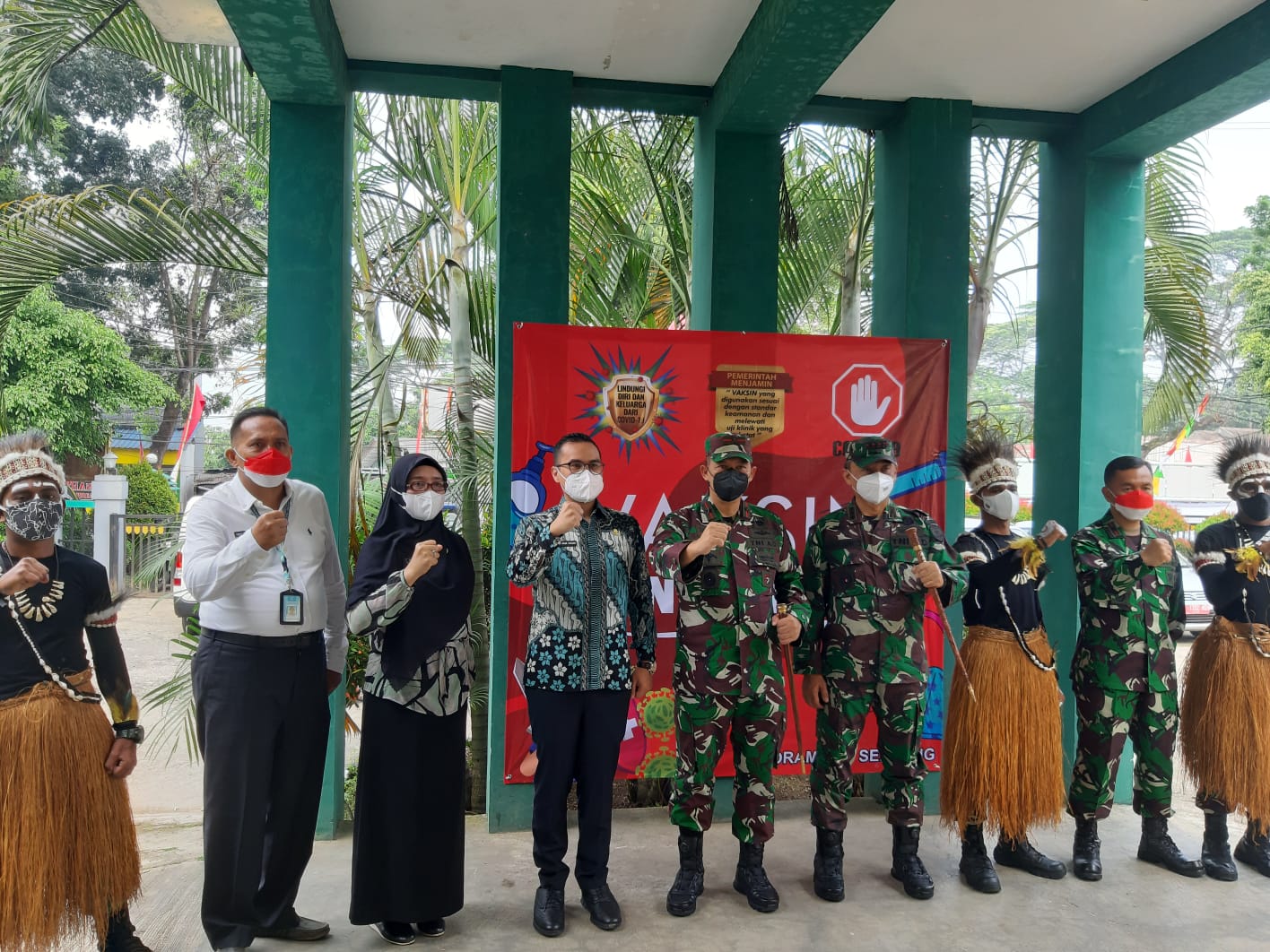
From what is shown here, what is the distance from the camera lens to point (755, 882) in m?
3.42

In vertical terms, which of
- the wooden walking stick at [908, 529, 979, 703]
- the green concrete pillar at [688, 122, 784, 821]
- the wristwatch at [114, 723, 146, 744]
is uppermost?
the green concrete pillar at [688, 122, 784, 821]

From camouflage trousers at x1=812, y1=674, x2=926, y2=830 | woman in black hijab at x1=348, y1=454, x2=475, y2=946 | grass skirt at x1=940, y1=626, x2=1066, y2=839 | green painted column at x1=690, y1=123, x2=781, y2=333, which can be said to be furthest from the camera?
green painted column at x1=690, y1=123, x2=781, y2=333

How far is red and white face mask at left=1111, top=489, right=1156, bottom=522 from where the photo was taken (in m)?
3.74

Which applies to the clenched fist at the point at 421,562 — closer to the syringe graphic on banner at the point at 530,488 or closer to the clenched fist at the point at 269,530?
the clenched fist at the point at 269,530

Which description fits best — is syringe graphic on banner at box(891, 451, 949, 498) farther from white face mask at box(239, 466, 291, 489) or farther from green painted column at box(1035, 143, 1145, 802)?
white face mask at box(239, 466, 291, 489)

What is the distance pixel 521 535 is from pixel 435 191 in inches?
137

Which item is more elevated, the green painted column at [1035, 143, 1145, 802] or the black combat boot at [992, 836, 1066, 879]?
the green painted column at [1035, 143, 1145, 802]

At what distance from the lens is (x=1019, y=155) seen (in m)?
6.96

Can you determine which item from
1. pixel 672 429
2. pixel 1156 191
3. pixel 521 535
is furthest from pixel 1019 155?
pixel 521 535

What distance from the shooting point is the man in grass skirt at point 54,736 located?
2.64m

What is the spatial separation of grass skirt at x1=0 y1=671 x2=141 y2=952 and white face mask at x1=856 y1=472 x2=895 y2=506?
2798mm

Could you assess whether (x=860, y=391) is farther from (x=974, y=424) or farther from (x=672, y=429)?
(x=974, y=424)

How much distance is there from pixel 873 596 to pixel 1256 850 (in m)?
2.16

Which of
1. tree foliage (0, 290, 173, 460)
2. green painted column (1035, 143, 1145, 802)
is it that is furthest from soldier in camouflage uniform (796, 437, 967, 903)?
tree foliage (0, 290, 173, 460)
